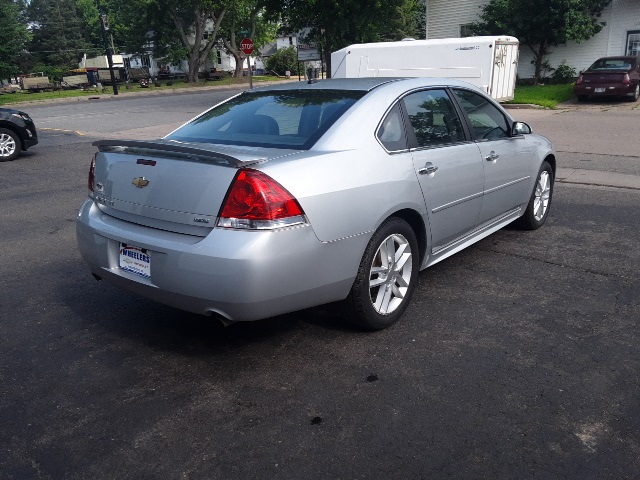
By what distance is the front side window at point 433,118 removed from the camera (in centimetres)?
425

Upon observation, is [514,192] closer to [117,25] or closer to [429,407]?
[429,407]

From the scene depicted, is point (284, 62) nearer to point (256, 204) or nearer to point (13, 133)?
point (13, 133)

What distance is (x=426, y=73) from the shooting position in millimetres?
20141

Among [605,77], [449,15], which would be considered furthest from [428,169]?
[449,15]

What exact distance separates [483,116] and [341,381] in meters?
2.81

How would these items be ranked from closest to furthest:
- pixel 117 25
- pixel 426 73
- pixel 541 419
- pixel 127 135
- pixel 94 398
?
pixel 541 419
pixel 94 398
pixel 127 135
pixel 426 73
pixel 117 25

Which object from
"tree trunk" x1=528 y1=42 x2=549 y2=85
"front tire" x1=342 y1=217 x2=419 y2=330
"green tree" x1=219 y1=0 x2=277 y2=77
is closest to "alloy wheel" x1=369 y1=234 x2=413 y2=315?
"front tire" x1=342 y1=217 x2=419 y2=330

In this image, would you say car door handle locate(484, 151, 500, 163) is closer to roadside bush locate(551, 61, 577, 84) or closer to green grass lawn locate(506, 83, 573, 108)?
green grass lawn locate(506, 83, 573, 108)

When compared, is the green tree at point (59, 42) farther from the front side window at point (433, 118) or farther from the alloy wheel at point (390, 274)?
the alloy wheel at point (390, 274)

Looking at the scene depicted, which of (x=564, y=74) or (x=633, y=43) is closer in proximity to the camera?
(x=633, y=43)

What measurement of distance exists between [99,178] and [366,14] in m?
24.3

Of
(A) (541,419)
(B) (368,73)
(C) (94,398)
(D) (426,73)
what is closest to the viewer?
(A) (541,419)

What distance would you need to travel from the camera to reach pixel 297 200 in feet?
10.7

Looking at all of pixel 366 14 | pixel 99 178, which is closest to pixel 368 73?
pixel 366 14
